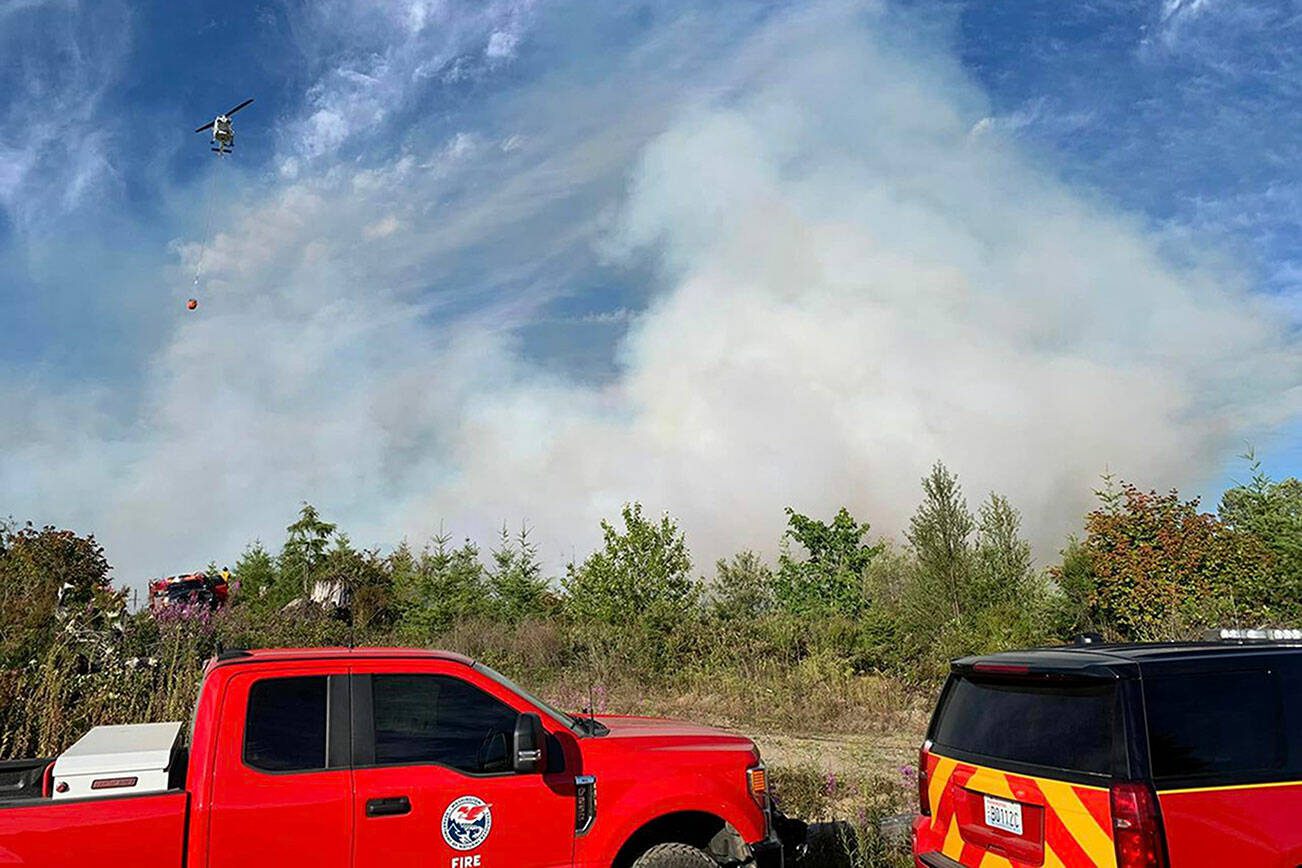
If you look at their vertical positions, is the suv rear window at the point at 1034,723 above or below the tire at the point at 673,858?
above

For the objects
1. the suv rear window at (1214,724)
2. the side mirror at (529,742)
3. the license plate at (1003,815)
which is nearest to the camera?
the suv rear window at (1214,724)

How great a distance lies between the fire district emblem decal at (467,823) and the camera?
4918 millimetres

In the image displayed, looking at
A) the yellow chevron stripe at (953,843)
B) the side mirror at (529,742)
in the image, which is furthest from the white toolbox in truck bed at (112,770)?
the yellow chevron stripe at (953,843)

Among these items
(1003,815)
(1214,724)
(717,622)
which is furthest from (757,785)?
(717,622)

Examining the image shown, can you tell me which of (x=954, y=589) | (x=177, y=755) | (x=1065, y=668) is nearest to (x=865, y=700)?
(x=954, y=589)

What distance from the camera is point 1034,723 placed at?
4.91 m

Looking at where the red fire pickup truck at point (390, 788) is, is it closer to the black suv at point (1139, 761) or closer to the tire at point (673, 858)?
the tire at point (673, 858)

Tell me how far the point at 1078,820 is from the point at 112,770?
15.6 feet

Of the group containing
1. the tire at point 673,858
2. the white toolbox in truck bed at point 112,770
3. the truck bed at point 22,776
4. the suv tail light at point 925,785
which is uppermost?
the white toolbox in truck bed at point 112,770

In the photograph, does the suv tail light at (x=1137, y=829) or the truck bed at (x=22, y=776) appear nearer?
the suv tail light at (x=1137, y=829)

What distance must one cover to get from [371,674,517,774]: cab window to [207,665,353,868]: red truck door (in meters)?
0.22

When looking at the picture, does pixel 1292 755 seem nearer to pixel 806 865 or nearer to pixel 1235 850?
pixel 1235 850

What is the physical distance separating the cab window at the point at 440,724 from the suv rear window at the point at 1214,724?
11.1ft

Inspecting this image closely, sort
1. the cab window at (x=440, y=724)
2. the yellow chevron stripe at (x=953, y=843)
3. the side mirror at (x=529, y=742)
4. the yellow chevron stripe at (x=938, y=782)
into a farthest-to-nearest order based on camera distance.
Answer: the yellow chevron stripe at (x=938, y=782), the yellow chevron stripe at (x=953, y=843), the cab window at (x=440, y=724), the side mirror at (x=529, y=742)
